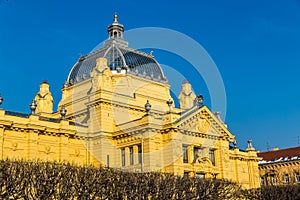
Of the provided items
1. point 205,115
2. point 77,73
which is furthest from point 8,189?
point 77,73

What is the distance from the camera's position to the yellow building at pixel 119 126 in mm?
54938

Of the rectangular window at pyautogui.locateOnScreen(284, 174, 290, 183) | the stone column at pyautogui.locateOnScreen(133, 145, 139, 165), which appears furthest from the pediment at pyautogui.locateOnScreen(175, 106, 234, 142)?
the rectangular window at pyautogui.locateOnScreen(284, 174, 290, 183)

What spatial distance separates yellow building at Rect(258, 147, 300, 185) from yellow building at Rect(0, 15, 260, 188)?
22.0 metres

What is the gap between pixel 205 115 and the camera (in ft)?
206

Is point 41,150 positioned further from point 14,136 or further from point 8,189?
point 8,189

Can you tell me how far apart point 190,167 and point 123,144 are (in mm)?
9906

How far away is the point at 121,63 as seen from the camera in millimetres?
69562

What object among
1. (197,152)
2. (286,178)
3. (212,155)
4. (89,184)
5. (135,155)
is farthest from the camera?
(286,178)

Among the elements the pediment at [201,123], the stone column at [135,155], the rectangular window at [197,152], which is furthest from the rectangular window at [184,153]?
the stone column at [135,155]

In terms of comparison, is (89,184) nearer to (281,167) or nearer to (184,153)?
(184,153)

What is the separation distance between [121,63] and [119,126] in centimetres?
1317

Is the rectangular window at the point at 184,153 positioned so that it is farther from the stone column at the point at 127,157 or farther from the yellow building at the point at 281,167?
the yellow building at the point at 281,167

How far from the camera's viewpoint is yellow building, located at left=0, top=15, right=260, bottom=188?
180ft

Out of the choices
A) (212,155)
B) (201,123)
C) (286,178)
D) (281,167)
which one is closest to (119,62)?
(201,123)
